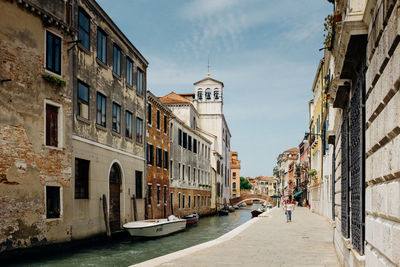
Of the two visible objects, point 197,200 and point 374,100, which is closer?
point 374,100

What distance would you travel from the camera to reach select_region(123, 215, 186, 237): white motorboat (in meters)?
18.5

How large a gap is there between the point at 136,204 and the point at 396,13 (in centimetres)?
2041

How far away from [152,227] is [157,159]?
8.01 metres

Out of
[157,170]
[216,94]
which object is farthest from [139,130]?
[216,94]

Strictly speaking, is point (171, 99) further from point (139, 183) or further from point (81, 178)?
point (81, 178)

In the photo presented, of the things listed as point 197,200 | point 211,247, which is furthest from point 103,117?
point 197,200

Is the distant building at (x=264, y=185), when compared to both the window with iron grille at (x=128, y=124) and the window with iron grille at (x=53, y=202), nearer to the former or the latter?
the window with iron grille at (x=128, y=124)

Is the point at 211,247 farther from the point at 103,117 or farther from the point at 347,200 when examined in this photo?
the point at 103,117

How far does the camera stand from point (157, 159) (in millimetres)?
26953

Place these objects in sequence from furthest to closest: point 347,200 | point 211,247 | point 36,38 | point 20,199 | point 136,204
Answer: point 136,204 → point 36,38 → point 20,199 → point 211,247 → point 347,200

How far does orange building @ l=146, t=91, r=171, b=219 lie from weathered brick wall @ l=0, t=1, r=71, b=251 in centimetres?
1086

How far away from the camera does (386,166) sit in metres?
3.03

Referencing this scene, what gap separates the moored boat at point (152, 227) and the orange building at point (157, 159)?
1973 mm

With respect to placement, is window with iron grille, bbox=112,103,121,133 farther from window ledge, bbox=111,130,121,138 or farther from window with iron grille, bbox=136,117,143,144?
window with iron grille, bbox=136,117,143,144
